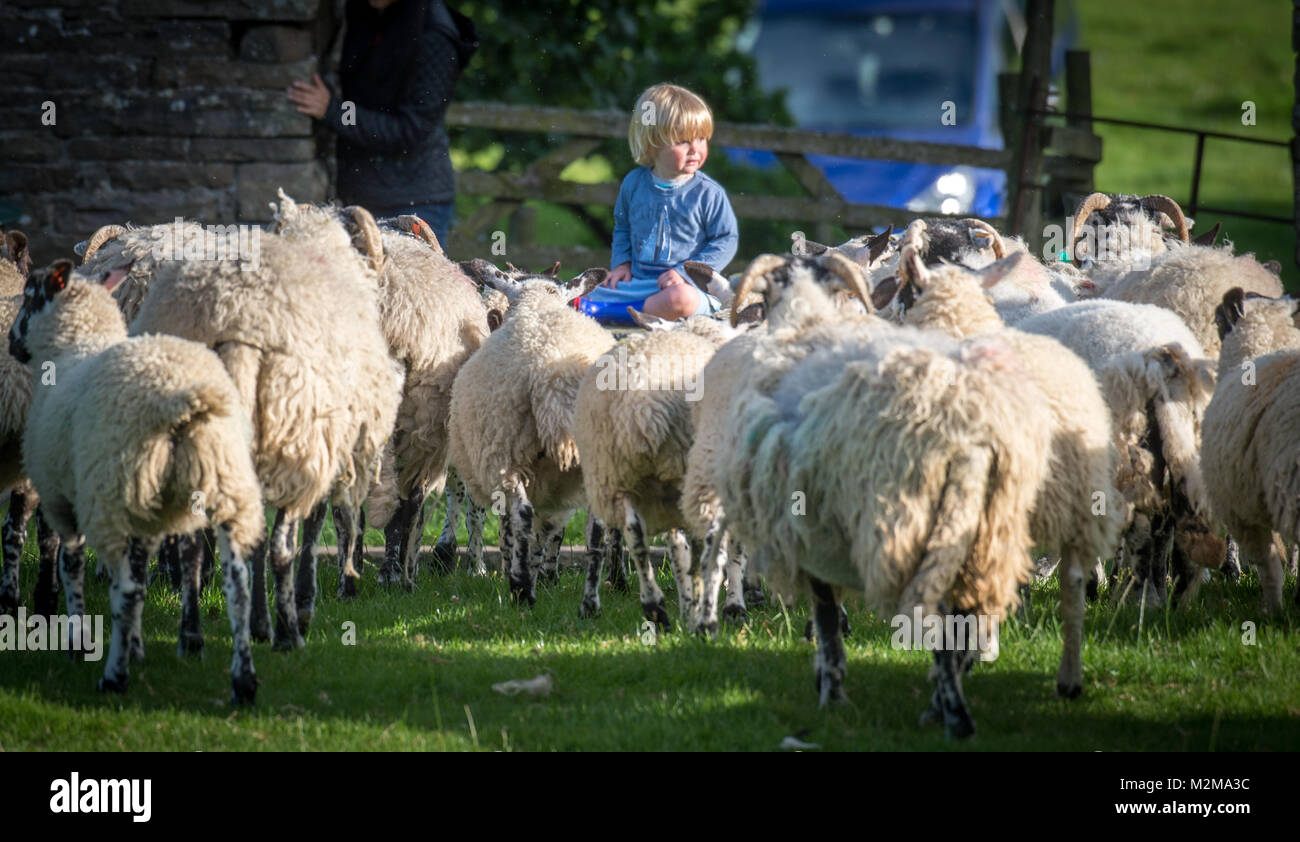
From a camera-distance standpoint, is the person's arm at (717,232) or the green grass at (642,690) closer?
the green grass at (642,690)

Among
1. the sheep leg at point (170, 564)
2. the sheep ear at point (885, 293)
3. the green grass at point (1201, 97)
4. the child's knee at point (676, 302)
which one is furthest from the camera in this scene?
the green grass at point (1201, 97)

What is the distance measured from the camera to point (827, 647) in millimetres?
4820

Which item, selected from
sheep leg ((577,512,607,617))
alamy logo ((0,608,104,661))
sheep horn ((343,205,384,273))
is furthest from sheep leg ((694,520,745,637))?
alamy logo ((0,608,104,661))

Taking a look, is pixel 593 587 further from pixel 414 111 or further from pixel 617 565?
pixel 414 111

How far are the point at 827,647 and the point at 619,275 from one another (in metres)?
3.67

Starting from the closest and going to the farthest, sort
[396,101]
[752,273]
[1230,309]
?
[752,273] < [1230,309] < [396,101]

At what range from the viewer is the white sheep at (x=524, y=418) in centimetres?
631

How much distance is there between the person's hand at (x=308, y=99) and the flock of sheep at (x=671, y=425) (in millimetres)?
1747

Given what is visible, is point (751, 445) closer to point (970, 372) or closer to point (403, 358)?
point (970, 372)

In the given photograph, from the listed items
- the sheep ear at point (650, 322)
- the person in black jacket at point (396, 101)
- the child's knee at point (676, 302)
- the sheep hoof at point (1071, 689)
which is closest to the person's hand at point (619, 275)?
the child's knee at point (676, 302)

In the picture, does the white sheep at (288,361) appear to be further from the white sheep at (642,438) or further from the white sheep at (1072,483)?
the white sheep at (1072,483)

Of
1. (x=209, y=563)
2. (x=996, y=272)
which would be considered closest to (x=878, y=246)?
(x=996, y=272)

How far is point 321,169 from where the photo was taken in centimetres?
945

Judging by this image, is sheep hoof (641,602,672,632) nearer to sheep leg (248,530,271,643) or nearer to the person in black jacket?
sheep leg (248,530,271,643)
